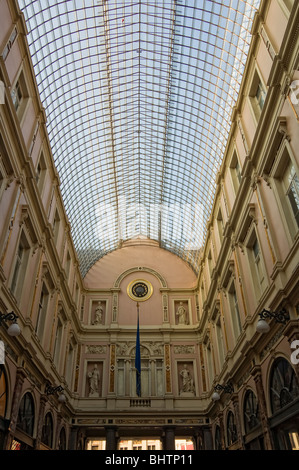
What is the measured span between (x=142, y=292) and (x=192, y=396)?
969cm

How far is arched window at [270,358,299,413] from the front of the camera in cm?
1225

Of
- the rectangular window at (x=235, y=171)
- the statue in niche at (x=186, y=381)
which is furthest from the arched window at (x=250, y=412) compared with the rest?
the statue in niche at (x=186, y=381)

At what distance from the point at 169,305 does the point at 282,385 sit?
20.5m

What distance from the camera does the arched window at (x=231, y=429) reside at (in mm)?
19869

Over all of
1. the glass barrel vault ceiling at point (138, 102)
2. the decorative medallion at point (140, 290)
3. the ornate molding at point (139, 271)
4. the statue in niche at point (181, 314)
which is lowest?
the statue in niche at point (181, 314)

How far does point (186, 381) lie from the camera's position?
29359 millimetres

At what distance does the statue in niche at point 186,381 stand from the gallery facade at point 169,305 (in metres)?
0.11

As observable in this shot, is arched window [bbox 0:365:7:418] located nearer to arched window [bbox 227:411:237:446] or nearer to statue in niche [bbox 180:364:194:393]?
arched window [bbox 227:411:237:446]

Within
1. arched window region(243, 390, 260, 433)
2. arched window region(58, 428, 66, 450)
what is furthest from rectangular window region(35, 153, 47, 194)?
arched window region(58, 428, 66, 450)

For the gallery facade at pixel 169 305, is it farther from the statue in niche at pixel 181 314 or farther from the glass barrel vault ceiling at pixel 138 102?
the glass barrel vault ceiling at pixel 138 102

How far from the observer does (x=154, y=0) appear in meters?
21.1

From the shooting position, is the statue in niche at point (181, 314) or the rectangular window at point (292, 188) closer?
the rectangular window at point (292, 188)

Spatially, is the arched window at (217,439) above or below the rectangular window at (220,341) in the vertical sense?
below
